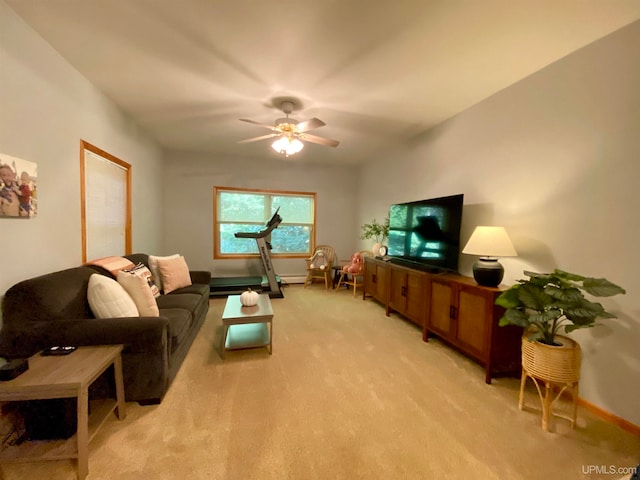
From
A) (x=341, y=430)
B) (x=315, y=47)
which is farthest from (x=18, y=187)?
(x=341, y=430)

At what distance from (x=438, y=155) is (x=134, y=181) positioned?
412cm

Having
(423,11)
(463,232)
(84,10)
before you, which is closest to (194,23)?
(84,10)

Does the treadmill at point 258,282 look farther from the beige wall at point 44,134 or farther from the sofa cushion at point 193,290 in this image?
the beige wall at point 44,134

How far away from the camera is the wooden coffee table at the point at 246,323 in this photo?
7.98 ft

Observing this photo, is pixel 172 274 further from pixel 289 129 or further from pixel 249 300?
pixel 289 129

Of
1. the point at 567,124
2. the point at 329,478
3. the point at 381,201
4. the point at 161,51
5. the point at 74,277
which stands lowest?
the point at 329,478

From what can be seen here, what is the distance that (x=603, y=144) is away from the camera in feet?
6.13

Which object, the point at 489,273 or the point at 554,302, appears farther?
the point at 489,273

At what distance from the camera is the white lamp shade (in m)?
2.23

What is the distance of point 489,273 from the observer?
2.31m

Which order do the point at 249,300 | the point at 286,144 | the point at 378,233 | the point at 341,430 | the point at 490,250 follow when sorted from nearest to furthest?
the point at 341,430, the point at 490,250, the point at 249,300, the point at 286,144, the point at 378,233

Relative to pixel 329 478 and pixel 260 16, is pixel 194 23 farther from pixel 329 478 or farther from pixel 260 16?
→ pixel 329 478

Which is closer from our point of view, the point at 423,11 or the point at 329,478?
the point at 329,478

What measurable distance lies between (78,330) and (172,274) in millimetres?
1627
